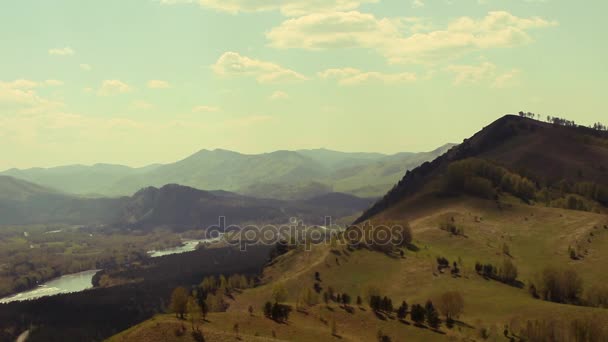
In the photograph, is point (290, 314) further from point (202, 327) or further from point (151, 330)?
point (151, 330)

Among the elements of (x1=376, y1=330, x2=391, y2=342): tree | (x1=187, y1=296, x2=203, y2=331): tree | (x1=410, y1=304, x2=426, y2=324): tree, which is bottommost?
(x1=376, y1=330, x2=391, y2=342): tree

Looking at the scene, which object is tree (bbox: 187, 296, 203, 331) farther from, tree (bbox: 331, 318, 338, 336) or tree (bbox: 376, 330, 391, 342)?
tree (bbox: 376, 330, 391, 342)

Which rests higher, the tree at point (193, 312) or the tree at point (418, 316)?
the tree at point (193, 312)

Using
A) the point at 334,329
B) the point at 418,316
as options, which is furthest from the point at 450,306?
the point at 334,329

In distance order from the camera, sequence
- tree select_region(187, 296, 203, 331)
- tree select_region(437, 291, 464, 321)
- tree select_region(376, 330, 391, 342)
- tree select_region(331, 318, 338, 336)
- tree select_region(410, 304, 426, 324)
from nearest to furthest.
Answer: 1. tree select_region(187, 296, 203, 331)
2. tree select_region(331, 318, 338, 336)
3. tree select_region(376, 330, 391, 342)
4. tree select_region(410, 304, 426, 324)
5. tree select_region(437, 291, 464, 321)

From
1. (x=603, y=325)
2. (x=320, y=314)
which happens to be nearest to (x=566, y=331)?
(x=603, y=325)

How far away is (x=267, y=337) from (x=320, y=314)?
3537 cm

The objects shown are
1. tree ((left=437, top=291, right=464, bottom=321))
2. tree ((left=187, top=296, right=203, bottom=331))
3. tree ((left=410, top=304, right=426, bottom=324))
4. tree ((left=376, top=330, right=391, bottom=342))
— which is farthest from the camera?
tree ((left=437, top=291, right=464, bottom=321))

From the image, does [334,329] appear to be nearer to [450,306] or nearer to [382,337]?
[382,337]

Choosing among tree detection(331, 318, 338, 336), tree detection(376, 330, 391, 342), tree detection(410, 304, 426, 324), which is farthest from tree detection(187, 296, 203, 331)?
tree detection(410, 304, 426, 324)

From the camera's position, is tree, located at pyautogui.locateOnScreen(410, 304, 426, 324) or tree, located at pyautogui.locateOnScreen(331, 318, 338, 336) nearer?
tree, located at pyautogui.locateOnScreen(331, 318, 338, 336)

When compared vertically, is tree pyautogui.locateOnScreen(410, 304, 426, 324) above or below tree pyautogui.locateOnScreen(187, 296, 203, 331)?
below

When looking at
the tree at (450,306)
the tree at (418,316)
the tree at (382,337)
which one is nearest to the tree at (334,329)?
the tree at (382,337)

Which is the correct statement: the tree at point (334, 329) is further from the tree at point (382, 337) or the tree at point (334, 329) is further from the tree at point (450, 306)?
the tree at point (450, 306)
